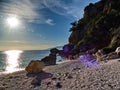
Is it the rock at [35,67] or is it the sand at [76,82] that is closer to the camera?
the sand at [76,82]

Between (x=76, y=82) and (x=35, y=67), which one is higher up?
(x=35, y=67)

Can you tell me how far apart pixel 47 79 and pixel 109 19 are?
134 feet

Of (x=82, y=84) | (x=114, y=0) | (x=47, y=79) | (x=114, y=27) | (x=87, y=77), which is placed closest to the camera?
(x=82, y=84)

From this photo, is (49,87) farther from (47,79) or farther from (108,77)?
(108,77)

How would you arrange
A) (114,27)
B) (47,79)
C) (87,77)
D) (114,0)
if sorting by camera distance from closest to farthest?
(87,77)
(47,79)
(114,27)
(114,0)

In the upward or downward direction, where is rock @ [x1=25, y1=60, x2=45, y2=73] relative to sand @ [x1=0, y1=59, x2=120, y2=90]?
upward

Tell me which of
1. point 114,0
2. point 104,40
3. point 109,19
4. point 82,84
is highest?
point 114,0

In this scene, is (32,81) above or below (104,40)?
below

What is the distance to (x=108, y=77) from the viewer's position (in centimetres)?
1708

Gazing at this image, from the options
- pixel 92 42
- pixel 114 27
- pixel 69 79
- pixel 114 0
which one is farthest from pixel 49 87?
pixel 114 0

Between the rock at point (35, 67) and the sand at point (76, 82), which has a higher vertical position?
the rock at point (35, 67)

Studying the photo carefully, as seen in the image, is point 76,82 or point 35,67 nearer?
point 76,82

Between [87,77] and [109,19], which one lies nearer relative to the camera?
[87,77]

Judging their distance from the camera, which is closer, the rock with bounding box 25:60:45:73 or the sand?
the sand
